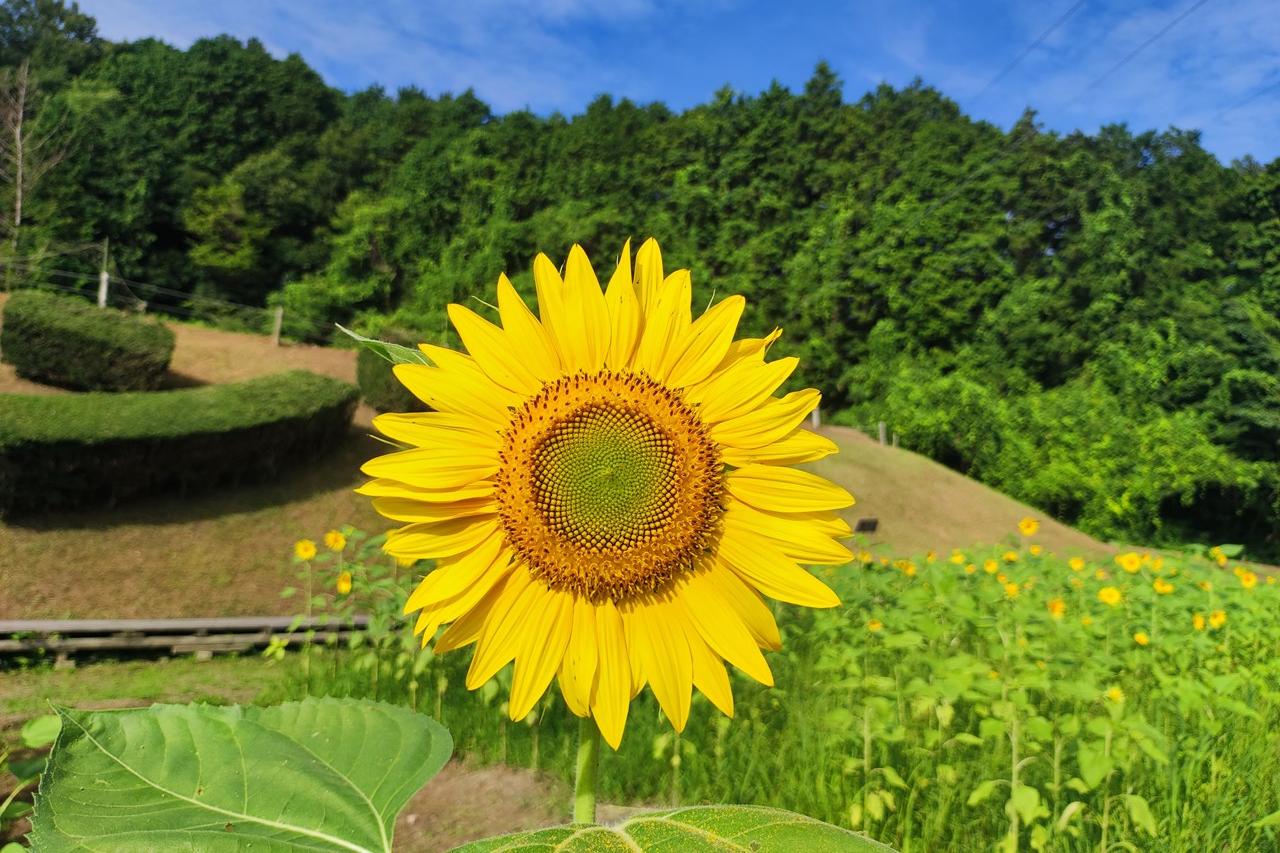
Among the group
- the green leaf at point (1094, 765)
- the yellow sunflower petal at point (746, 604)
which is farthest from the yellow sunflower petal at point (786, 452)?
the green leaf at point (1094, 765)

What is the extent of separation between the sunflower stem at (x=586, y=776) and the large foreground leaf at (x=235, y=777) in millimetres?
128

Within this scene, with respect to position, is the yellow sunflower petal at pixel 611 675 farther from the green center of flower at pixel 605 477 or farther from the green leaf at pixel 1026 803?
the green leaf at pixel 1026 803

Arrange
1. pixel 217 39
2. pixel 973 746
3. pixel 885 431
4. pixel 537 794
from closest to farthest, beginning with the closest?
pixel 973 746, pixel 537 794, pixel 885 431, pixel 217 39

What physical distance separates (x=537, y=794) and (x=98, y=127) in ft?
110

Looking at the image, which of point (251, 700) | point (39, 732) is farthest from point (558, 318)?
point (251, 700)

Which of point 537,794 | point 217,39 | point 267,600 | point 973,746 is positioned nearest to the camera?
point 973,746

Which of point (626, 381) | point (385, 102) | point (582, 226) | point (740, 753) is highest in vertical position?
point (385, 102)

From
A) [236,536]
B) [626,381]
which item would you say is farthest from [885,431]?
[626,381]

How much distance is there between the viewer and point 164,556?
916 cm

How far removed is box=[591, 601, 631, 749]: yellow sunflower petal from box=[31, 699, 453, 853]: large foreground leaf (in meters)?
0.14

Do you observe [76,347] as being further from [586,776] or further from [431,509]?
[586,776]

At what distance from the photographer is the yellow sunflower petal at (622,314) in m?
0.82

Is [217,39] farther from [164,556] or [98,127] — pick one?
[164,556]

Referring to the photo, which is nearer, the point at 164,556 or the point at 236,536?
the point at 164,556
